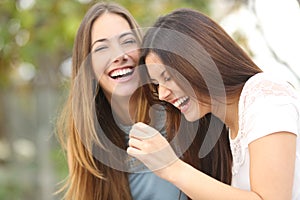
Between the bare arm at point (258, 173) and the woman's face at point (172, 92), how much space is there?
5.9 inches

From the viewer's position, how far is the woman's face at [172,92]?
1771mm

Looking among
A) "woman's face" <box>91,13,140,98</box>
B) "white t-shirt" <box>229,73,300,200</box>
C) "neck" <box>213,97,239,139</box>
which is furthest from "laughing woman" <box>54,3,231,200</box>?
"white t-shirt" <box>229,73,300,200</box>

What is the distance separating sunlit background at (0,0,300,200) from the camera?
2.47 meters

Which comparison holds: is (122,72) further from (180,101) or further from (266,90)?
(266,90)

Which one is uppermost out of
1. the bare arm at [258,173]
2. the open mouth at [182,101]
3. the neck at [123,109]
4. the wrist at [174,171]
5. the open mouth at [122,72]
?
the open mouth at [122,72]

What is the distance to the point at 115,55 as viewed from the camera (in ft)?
6.88

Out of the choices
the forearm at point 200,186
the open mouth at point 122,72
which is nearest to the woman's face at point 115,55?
the open mouth at point 122,72

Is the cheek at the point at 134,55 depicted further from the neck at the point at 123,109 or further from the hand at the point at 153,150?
the hand at the point at 153,150

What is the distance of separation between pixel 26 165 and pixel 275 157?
451cm

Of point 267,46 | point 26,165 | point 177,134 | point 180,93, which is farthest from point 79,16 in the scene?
point 26,165

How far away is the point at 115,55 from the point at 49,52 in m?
2.17

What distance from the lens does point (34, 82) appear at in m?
5.59

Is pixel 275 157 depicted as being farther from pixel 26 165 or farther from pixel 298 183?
pixel 26 165

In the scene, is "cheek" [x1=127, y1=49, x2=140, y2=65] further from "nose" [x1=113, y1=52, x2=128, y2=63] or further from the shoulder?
the shoulder
